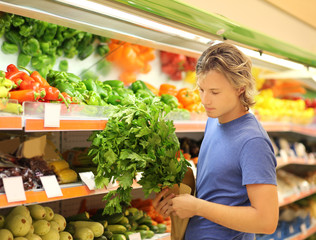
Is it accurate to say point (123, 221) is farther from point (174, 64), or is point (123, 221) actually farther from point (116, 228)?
point (174, 64)

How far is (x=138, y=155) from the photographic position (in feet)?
6.02

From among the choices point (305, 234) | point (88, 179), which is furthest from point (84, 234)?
point (305, 234)

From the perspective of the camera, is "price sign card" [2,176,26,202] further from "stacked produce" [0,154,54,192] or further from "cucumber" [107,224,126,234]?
"cucumber" [107,224,126,234]

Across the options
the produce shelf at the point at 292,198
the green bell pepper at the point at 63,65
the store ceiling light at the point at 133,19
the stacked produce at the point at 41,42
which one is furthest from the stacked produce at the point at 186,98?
the produce shelf at the point at 292,198

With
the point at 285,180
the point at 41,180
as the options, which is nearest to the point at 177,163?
the point at 41,180

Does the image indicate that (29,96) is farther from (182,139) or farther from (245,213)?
(182,139)

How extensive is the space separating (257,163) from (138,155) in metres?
0.60

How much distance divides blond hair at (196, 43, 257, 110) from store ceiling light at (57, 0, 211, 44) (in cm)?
62

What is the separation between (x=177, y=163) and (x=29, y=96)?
0.88m

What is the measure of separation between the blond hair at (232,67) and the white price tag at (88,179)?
91 centimetres

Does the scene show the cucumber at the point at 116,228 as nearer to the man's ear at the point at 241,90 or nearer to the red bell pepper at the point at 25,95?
the red bell pepper at the point at 25,95

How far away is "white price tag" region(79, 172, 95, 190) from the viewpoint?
213 centimetres

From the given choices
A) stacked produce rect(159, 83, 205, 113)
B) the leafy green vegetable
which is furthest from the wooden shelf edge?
the leafy green vegetable

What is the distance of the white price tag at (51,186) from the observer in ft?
6.36
